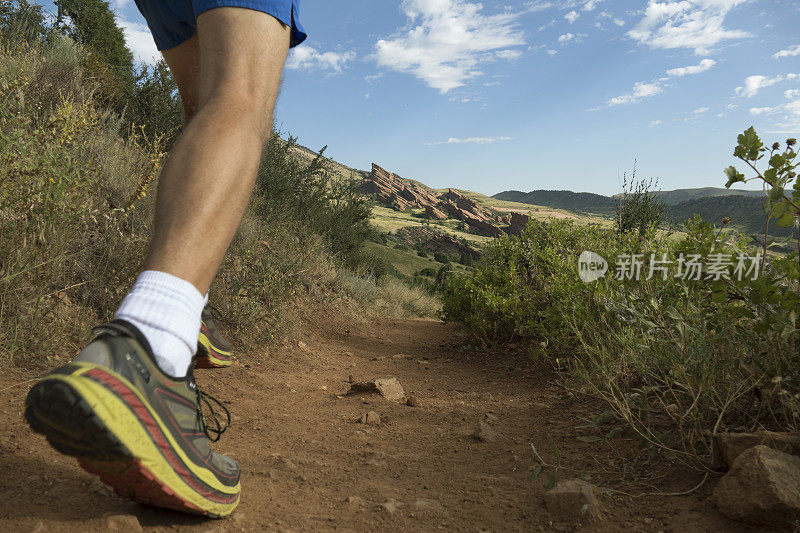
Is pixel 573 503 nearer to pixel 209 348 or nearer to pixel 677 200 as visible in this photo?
pixel 209 348

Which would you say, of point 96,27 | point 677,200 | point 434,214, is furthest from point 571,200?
point 96,27

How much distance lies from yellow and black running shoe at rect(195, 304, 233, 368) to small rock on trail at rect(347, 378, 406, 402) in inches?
46.8

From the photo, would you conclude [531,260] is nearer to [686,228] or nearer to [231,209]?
[686,228]

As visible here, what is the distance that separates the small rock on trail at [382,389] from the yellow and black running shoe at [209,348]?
1.19 meters

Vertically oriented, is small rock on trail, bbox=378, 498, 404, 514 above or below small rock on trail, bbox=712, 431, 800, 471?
below

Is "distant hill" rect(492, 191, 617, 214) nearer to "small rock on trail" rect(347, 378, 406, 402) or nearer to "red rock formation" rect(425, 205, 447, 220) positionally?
"red rock formation" rect(425, 205, 447, 220)

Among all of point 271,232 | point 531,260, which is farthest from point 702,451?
point 271,232

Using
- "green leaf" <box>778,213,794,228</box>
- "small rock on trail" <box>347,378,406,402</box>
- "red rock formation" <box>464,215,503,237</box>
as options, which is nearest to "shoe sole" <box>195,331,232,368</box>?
"small rock on trail" <box>347,378,406,402</box>

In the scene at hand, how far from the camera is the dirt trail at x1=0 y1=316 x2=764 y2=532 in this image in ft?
4.36

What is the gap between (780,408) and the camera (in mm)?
1727

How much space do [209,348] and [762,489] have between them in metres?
1.75

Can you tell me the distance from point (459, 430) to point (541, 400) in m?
0.98

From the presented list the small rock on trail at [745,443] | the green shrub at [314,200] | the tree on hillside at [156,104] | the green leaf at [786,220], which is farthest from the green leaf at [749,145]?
the tree on hillside at [156,104]

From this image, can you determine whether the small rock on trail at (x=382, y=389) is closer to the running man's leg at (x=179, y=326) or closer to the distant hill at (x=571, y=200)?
the running man's leg at (x=179, y=326)
